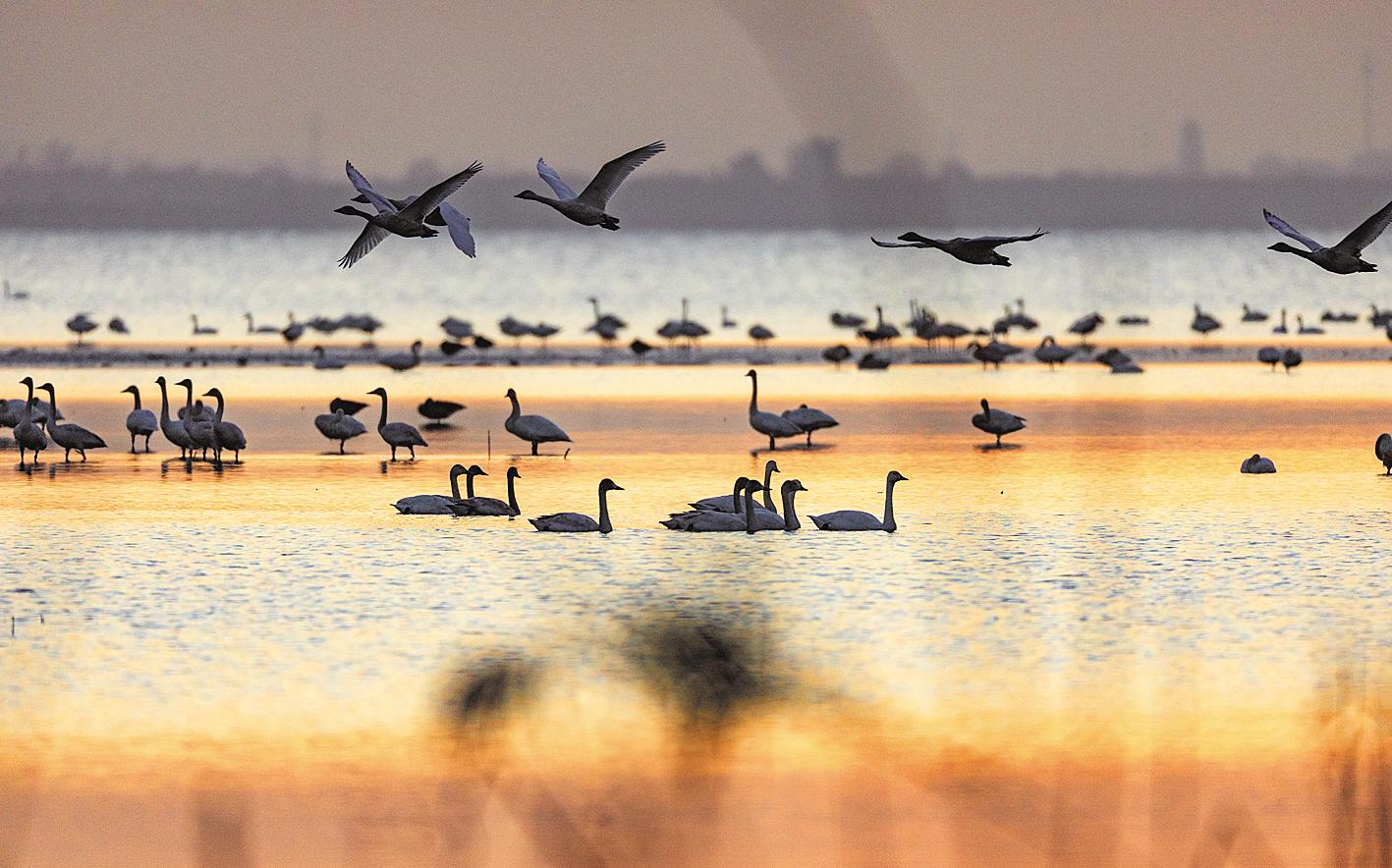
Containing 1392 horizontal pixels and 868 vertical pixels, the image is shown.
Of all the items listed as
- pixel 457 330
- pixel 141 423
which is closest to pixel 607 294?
pixel 457 330

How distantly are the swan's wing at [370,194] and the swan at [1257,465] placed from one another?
14.2m

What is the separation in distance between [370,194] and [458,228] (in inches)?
55.4

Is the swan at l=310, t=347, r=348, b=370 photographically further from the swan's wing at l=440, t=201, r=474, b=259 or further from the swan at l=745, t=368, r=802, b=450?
the swan's wing at l=440, t=201, r=474, b=259

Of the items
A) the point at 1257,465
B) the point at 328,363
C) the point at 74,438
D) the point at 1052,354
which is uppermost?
the point at 1052,354

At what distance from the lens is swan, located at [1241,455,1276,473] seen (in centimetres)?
2833

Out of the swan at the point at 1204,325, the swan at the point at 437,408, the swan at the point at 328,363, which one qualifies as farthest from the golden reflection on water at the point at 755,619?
the swan at the point at 1204,325

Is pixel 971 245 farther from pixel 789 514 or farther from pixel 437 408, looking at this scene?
pixel 437 408

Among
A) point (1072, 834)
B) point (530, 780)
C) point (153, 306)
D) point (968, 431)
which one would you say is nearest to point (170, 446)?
point (968, 431)

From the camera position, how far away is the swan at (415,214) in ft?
56.3

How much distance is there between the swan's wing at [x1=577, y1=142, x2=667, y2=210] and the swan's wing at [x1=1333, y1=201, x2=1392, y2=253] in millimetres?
6031

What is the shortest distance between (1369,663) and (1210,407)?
25.7m

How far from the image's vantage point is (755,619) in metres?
17.7

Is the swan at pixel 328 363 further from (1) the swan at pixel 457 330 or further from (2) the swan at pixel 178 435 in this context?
(2) the swan at pixel 178 435

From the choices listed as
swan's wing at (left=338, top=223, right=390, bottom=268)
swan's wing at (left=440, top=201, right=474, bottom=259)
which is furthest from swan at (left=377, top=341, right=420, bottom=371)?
swan's wing at (left=440, top=201, right=474, bottom=259)
